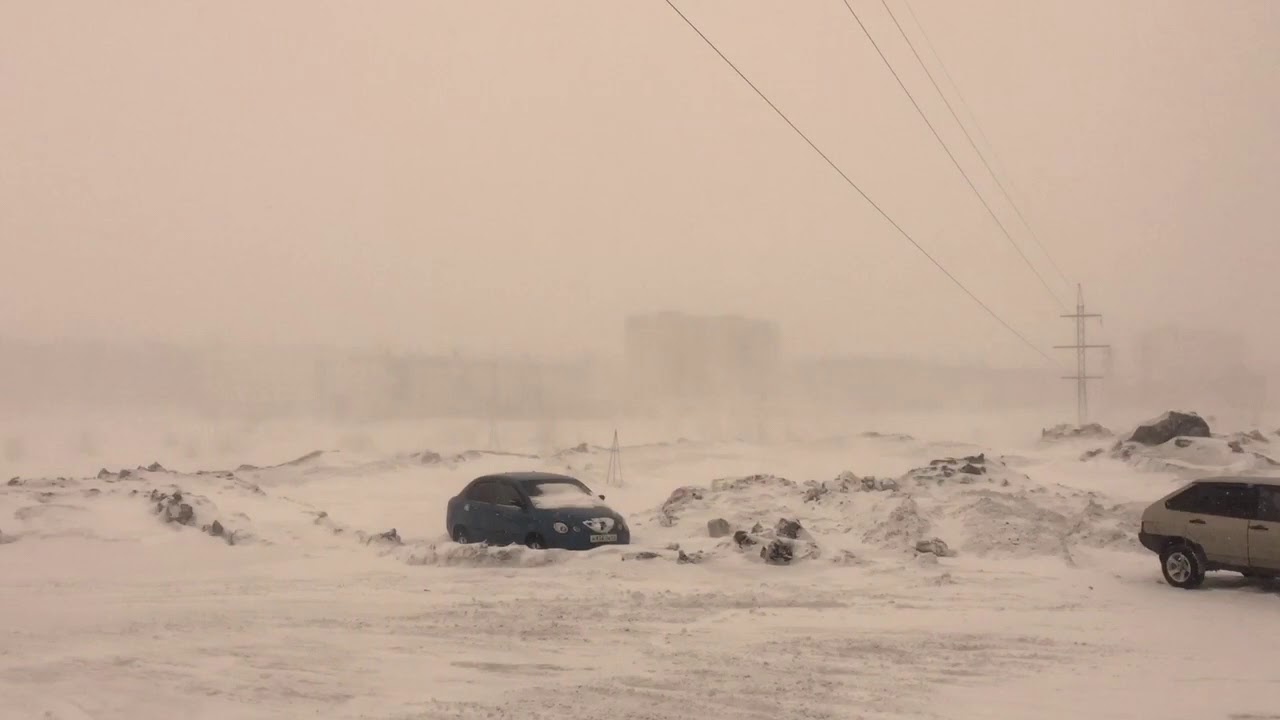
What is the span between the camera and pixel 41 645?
1068 cm

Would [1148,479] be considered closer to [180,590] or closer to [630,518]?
[630,518]

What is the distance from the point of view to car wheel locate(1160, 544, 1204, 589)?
49.2ft

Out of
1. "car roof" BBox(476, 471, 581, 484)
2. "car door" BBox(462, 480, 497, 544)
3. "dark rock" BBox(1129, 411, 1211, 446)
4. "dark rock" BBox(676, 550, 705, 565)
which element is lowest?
"dark rock" BBox(676, 550, 705, 565)

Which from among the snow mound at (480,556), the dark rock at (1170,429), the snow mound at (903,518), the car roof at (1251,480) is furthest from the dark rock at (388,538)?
the dark rock at (1170,429)

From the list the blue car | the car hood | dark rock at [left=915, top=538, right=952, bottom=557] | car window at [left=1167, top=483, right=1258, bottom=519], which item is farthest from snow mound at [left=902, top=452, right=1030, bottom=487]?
the blue car

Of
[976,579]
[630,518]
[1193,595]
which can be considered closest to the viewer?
[1193,595]

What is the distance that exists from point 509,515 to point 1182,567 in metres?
10.8

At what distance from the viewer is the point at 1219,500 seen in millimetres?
15031

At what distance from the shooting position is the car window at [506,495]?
60.7 ft

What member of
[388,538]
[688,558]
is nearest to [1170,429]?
[688,558]

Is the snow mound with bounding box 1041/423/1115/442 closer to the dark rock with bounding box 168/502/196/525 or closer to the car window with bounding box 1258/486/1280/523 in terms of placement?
the car window with bounding box 1258/486/1280/523

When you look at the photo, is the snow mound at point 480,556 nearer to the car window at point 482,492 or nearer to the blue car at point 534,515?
the blue car at point 534,515

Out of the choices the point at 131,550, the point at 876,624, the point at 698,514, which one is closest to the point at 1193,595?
the point at 876,624

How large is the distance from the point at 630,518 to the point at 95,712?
18.7m
